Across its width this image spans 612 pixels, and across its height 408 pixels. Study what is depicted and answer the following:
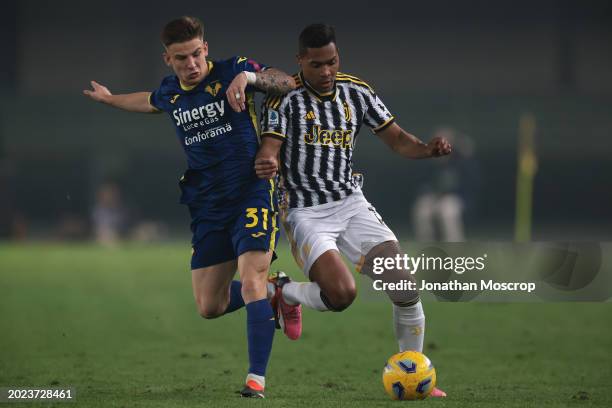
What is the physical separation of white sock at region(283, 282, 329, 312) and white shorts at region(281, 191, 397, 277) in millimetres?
131

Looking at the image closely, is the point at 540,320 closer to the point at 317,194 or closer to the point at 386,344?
the point at 386,344

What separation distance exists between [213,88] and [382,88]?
22.8 meters

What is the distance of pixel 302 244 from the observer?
6.86 metres

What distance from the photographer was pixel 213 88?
672 centimetres

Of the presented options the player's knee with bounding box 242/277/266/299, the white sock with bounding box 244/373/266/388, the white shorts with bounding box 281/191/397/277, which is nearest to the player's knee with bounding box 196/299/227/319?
the white shorts with bounding box 281/191/397/277

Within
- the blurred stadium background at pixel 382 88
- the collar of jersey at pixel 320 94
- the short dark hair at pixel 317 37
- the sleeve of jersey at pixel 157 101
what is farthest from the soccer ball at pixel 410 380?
the blurred stadium background at pixel 382 88

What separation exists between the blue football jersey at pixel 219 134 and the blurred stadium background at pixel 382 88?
66.3 ft

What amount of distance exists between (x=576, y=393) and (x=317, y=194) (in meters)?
2.01

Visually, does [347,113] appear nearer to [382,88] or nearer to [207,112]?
[207,112]

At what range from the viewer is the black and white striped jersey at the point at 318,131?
22.4 feet

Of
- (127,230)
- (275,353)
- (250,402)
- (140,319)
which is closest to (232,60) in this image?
(250,402)

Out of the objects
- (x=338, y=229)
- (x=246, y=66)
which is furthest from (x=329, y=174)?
(x=246, y=66)

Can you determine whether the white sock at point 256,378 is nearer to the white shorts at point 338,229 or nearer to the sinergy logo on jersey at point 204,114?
the white shorts at point 338,229

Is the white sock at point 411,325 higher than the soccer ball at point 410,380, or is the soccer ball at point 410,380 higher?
the white sock at point 411,325
